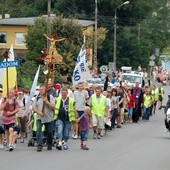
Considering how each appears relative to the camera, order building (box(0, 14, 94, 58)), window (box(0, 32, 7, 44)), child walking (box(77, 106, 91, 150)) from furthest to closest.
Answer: window (box(0, 32, 7, 44)), building (box(0, 14, 94, 58)), child walking (box(77, 106, 91, 150))

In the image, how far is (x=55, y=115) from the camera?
778 inches

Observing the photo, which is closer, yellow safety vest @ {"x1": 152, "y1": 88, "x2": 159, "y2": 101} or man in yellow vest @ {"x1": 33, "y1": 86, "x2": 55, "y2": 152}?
man in yellow vest @ {"x1": 33, "y1": 86, "x2": 55, "y2": 152}

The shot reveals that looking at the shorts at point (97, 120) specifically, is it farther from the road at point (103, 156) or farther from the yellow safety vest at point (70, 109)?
the yellow safety vest at point (70, 109)

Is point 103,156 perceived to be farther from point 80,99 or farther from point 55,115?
point 80,99

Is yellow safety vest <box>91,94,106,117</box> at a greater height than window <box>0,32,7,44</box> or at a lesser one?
lesser

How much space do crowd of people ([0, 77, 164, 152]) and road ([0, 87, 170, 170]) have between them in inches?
14.6

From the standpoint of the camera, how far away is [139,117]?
35.4 meters

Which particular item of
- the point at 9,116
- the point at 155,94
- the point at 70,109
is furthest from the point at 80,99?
the point at 155,94

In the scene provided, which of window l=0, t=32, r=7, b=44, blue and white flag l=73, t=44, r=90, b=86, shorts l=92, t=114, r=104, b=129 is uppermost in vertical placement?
window l=0, t=32, r=7, b=44

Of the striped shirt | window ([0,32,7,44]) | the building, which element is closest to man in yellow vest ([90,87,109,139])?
the striped shirt

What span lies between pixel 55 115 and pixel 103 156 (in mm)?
2238

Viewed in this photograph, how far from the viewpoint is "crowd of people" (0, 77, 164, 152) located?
63.0 feet

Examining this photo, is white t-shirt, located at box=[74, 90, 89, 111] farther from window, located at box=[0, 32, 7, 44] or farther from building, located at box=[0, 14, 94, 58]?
window, located at box=[0, 32, 7, 44]

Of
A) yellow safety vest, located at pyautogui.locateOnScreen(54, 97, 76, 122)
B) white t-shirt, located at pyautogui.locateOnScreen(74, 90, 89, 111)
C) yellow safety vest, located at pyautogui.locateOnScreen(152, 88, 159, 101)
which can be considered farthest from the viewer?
yellow safety vest, located at pyautogui.locateOnScreen(152, 88, 159, 101)
